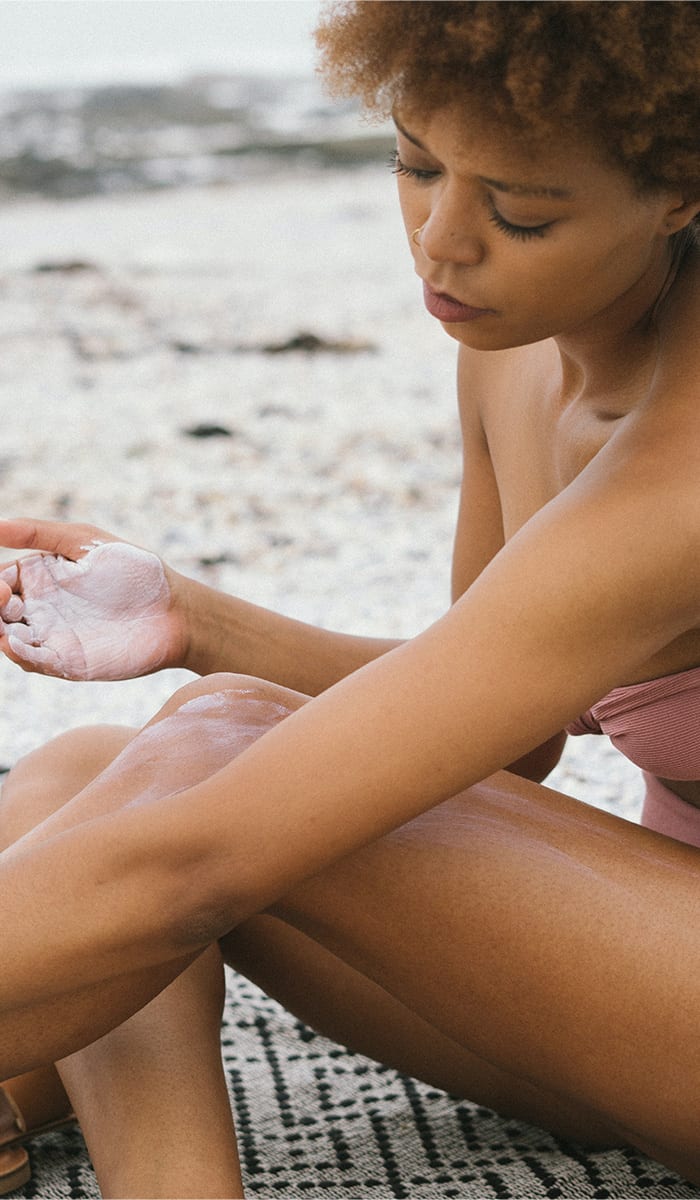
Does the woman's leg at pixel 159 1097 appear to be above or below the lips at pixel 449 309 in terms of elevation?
below

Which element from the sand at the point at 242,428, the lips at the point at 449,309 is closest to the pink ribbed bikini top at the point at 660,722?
the lips at the point at 449,309

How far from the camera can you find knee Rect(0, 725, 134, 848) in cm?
174

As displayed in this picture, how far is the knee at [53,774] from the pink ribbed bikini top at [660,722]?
60 cm

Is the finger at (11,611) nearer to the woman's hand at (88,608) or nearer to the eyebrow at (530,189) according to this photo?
the woman's hand at (88,608)

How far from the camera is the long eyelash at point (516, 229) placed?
122 cm

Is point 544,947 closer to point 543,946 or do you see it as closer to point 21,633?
point 543,946

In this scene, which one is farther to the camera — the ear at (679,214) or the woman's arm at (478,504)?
the woman's arm at (478,504)

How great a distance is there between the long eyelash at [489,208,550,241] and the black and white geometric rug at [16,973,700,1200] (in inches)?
38.4

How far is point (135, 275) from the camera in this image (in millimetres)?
7852

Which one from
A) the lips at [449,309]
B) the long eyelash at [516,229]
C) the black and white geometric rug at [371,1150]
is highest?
the long eyelash at [516,229]

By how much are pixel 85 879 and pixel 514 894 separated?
380 millimetres

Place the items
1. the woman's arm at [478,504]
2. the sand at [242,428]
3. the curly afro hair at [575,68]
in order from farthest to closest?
the sand at [242,428]
the woman's arm at [478,504]
the curly afro hair at [575,68]

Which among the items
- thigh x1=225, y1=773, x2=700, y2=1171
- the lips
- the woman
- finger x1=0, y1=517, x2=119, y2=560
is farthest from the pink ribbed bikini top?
finger x1=0, y1=517, x2=119, y2=560

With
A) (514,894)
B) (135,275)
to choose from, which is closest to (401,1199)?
(514,894)
